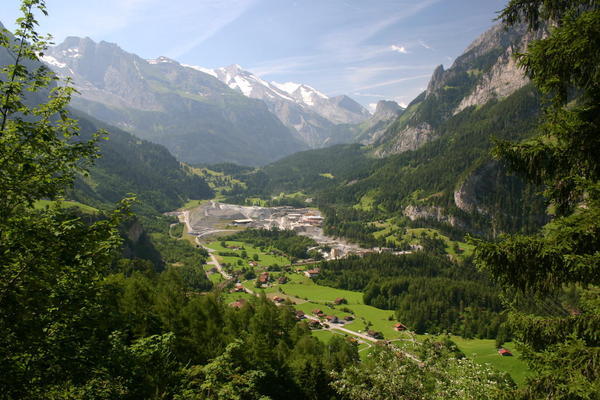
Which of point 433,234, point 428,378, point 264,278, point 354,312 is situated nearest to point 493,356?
point 354,312

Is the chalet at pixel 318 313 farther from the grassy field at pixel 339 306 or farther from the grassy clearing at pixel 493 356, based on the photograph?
the grassy clearing at pixel 493 356

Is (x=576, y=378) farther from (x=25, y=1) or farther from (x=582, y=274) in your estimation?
(x=25, y=1)

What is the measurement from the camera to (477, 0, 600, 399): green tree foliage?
805 cm

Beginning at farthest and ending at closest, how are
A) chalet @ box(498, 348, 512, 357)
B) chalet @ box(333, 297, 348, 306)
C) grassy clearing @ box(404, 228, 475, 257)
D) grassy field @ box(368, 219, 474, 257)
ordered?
grassy field @ box(368, 219, 474, 257) < grassy clearing @ box(404, 228, 475, 257) < chalet @ box(333, 297, 348, 306) < chalet @ box(498, 348, 512, 357)

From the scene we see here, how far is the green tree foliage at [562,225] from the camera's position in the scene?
317 inches

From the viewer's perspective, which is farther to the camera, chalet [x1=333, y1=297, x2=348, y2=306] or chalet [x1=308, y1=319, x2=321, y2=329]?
chalet [x1=333, y1=297, x2=348, y2=306]

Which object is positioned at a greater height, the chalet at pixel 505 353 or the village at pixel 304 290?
the village at pixel 304 290

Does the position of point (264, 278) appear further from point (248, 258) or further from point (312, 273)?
point (248, 258)

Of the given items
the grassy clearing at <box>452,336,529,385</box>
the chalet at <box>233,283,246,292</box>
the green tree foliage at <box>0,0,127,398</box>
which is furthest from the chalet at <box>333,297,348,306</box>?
the green tree foliage at <box>0,0,127,398</box>

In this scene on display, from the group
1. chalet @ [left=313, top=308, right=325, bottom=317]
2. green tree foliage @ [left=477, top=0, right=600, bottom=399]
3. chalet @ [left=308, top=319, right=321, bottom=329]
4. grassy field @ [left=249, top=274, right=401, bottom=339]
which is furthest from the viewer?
chalet @ [left=313, top=308, right=325, bottom=317]

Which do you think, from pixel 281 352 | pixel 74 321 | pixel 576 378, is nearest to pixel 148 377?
pixel 74 321

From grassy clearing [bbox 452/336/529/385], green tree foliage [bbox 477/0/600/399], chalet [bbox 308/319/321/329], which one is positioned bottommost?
grassy clearing [bbox 452/336/529/385]

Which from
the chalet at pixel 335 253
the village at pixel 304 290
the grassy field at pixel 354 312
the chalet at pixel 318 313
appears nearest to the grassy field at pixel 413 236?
the village at pixel 304 290

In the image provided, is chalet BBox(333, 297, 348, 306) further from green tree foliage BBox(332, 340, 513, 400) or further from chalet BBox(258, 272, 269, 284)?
green tree foliage BBox(332, 340, 513, 400)
